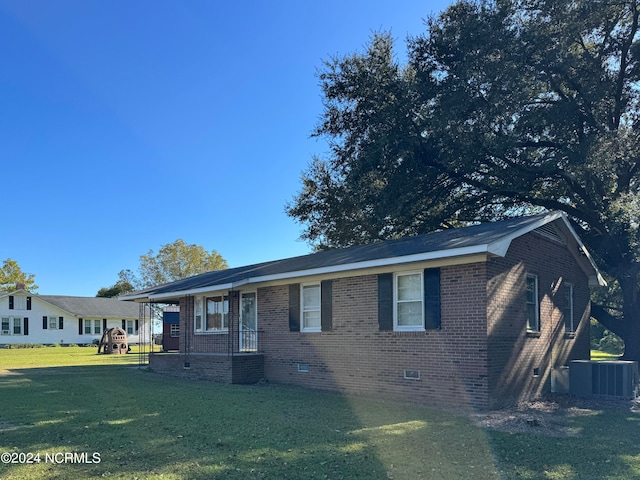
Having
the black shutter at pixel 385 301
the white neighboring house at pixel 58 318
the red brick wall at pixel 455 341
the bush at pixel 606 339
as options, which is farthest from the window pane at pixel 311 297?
the white neighboring house at pixel 58 318

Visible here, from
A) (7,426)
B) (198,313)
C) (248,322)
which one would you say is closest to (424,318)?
(248,322)

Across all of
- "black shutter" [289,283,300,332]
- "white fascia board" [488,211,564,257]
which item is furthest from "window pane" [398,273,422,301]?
"black shutter" [289,283,300,332]

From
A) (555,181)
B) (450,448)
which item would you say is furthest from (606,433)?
(555,181)

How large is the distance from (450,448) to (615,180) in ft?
43.7

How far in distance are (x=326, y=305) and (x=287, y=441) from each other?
21.2 feet

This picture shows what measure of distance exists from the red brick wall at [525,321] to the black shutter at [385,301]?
2361 millimetres

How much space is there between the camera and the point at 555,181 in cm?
1984

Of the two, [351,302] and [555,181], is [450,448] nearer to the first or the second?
[351,302]

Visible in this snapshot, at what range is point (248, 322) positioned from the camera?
16.9 meters

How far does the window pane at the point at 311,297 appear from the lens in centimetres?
1473

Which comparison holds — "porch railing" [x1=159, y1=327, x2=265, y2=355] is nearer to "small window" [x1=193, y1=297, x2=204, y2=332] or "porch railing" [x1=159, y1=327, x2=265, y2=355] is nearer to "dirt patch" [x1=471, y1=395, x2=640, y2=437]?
"small window" [x1=193, y1=297, x2=204, y2=332]

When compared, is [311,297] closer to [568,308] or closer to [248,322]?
[248,322]

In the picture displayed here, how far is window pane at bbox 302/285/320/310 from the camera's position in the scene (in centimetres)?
1473

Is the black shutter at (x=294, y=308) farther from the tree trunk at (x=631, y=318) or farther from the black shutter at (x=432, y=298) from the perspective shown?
the tree trunk at (x=631, y=318)
